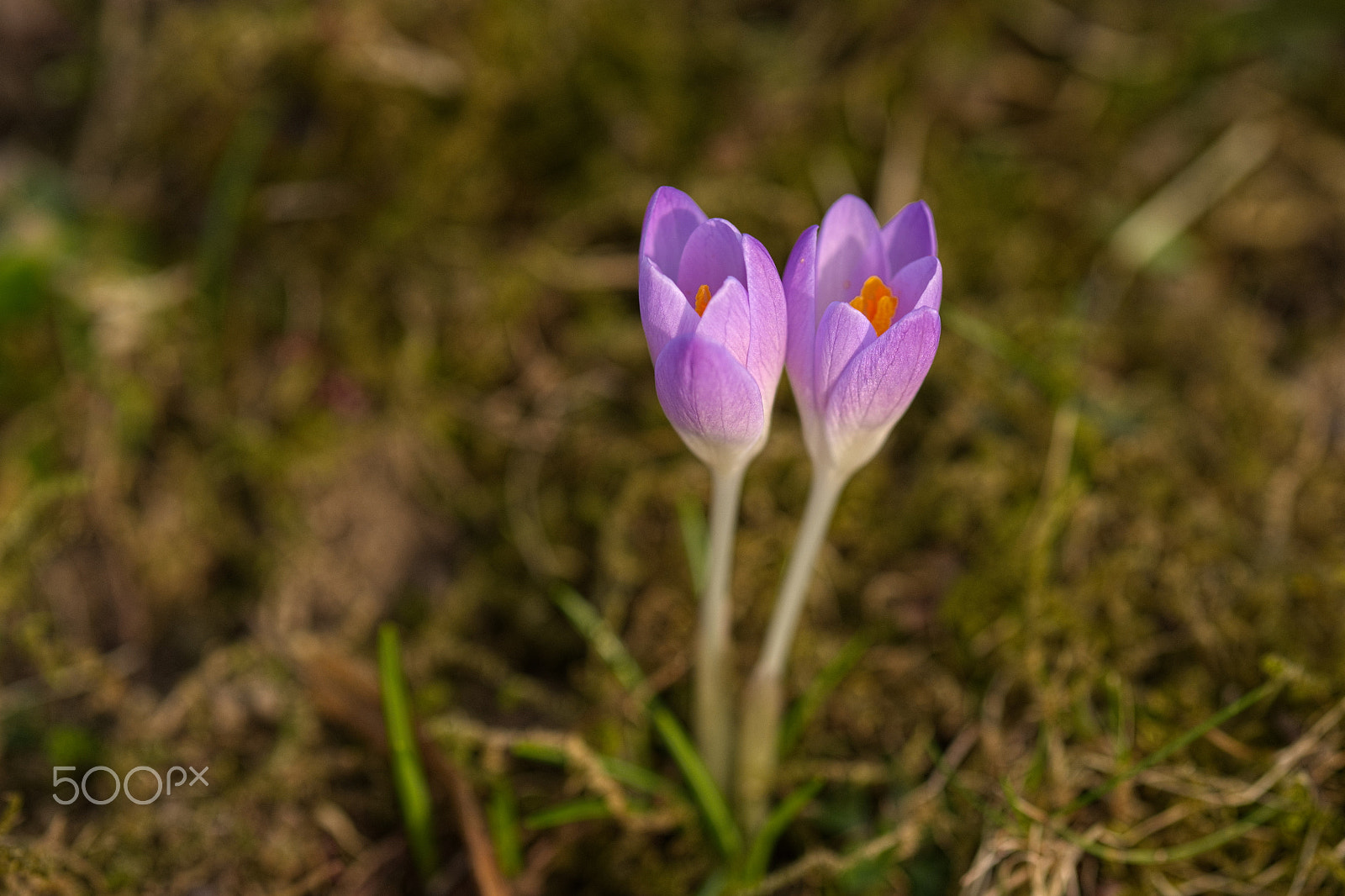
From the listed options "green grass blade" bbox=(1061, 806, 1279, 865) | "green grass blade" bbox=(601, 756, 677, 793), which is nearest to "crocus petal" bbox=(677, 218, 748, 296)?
"green grass blade" bbox=(601, 756, 677, 793)

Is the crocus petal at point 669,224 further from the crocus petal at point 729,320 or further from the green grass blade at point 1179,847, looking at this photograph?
the green grass blade at point 1179,847

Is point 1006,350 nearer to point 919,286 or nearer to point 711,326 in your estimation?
point 919,286

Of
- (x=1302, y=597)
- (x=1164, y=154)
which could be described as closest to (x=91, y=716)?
(x=1302, y=597)

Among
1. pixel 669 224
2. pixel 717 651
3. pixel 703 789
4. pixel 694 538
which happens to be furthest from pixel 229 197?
pixel 703 789

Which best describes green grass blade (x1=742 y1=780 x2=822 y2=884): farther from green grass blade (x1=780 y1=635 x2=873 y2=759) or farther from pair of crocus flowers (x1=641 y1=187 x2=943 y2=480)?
pair of crocus flowers (x1=641 y1=187 x2=943 y2=480)

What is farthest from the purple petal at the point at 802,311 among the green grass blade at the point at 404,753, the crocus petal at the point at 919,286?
the green grass blade at the point at 404,753

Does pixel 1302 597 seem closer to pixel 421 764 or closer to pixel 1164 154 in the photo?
pixel 1164 154
